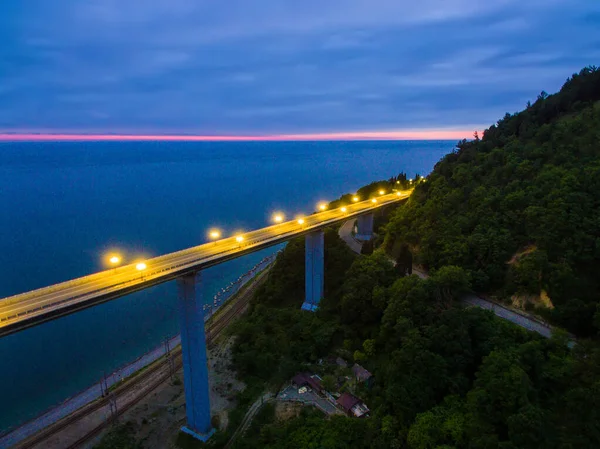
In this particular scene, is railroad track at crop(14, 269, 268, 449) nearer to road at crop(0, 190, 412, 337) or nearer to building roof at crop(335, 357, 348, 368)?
road at crop(0, 190, 412, 337)

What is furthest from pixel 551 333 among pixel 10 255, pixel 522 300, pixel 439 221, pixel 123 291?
pixel 10 255

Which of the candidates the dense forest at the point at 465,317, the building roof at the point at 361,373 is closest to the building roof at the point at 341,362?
the dense forest at the point at 465,317

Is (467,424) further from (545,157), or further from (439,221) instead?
(545,157)

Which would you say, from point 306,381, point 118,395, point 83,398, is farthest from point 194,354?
point 83,398

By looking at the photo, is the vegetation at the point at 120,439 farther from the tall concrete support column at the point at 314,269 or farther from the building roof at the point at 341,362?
the tall concrete support column at the point at 314,269

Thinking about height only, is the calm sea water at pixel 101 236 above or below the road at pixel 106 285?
below

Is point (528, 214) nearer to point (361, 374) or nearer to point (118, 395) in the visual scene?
point (361, 374)
